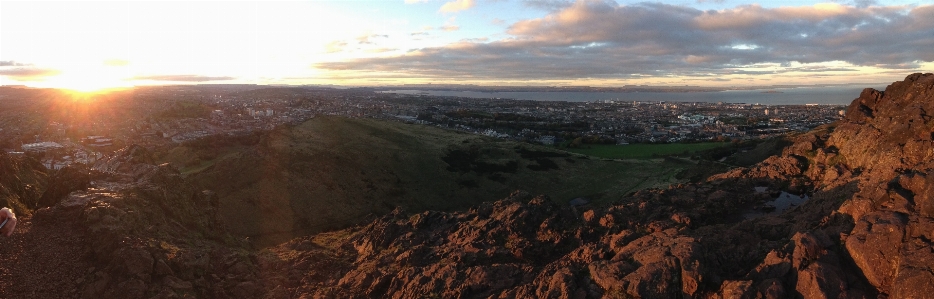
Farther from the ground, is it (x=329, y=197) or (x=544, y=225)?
(x=544, y=225)

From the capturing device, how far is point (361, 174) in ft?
127

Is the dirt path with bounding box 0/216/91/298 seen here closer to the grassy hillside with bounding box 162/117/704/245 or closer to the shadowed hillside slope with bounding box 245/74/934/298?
the shadowed hillside slope with bounding box 245/74/934/298

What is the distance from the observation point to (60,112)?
326ft

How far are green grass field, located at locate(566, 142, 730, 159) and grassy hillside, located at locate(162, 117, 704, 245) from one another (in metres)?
10.3

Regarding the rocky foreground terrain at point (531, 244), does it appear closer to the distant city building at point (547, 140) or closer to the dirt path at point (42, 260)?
the dirt path at point (42, 260)

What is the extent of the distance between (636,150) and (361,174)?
45.2 meters

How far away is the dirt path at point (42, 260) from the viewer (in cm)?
1086

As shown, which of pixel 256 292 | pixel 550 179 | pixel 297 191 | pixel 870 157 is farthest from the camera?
pixel 550 179

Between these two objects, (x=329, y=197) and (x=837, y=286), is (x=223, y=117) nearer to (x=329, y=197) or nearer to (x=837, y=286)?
(x=329, y=197)

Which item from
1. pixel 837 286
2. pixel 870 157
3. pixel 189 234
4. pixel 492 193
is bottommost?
pixel 492 193

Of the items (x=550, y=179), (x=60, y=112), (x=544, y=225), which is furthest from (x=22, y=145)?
(x=544, y=225)

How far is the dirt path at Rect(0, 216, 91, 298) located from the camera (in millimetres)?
10859

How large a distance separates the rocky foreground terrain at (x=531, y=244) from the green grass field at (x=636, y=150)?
4069 centimetres

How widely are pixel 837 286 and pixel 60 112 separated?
129 metres
